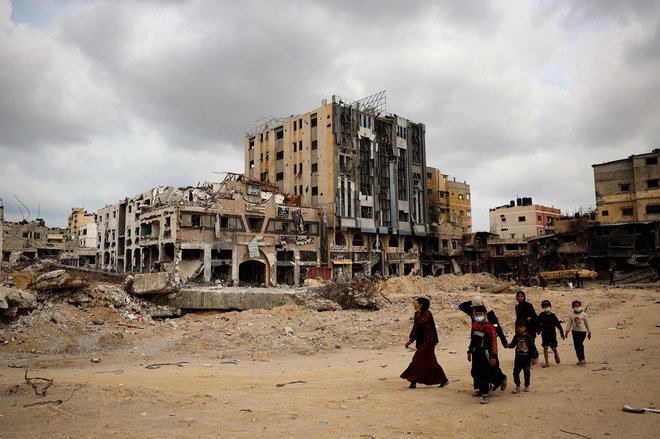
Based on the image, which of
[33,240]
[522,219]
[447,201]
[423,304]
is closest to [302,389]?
[423,304]

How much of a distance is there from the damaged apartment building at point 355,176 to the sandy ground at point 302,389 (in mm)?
38123

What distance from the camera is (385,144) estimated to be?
64.8 metres

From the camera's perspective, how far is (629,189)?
49.9 meters

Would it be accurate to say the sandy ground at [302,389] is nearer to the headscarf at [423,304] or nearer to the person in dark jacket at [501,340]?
the person in dark jacket at [501,340]

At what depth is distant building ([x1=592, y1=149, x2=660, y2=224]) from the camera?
4831cm

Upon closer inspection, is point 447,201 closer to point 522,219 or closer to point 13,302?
point 522,219

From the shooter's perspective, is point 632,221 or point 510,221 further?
point 510,221

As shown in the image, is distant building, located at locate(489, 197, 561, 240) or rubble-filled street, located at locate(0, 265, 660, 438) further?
distant building, located at locate(489, 197, 561, 240)

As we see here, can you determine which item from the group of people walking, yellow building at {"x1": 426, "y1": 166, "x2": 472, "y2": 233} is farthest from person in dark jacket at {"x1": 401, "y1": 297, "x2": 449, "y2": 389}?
yellow building at {"x1": 426, "y1": 166, "x2": 472, "y2": 233}

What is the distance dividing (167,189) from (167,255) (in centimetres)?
955

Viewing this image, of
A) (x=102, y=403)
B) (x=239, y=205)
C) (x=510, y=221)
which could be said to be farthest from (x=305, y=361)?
(x=510, y=221)

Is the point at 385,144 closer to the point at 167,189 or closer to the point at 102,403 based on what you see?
the point at 167,189

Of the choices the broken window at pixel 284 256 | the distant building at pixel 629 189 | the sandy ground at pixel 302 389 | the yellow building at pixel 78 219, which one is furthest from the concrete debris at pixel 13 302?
the yellow building at pixel 78 219

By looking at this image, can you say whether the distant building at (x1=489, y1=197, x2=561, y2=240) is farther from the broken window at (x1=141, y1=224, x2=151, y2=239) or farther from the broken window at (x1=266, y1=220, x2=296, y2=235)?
the broken window at (x1=141, y1=224, x2=151, y2=239)
